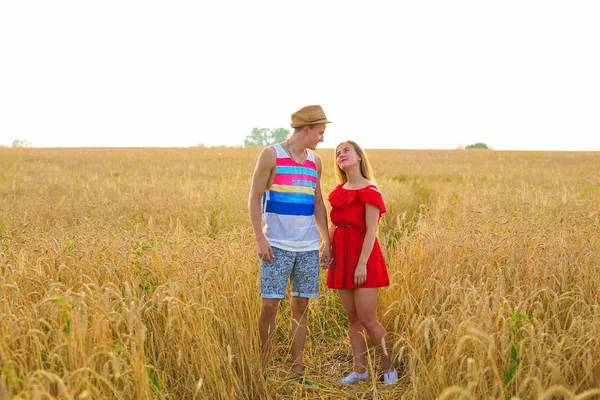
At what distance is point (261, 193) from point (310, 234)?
0.46m

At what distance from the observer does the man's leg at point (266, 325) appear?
3.55 m

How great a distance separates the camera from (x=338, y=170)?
3.85 meters

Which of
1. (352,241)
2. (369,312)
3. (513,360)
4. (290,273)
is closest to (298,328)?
(290,273)

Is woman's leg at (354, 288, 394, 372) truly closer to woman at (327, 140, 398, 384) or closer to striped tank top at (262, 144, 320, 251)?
woman at (327, 140, 398, 384)

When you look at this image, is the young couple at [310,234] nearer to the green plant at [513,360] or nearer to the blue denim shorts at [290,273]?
the blue denim shorts at [290,273]

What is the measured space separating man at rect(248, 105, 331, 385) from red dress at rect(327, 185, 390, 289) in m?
0.16

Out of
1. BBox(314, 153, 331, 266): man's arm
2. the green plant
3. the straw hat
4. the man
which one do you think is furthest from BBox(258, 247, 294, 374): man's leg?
the green plant

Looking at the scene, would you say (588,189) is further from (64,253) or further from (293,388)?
(64,253)

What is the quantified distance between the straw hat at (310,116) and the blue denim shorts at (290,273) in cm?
91

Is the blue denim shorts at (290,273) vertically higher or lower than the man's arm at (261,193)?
lower

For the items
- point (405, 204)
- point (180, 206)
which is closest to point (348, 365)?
point (180, 206)

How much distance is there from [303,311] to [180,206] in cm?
501

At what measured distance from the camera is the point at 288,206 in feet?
11.4

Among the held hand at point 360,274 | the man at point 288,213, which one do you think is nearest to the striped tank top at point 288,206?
the man at point 288,213
